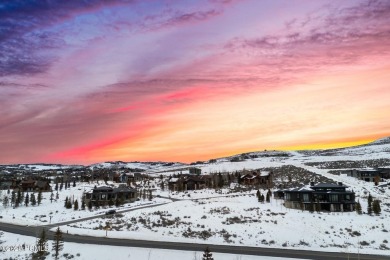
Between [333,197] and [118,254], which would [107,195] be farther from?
[118,254]

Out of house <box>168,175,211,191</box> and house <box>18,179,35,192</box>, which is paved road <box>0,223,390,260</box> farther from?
house <box>18,179,35,192</box>

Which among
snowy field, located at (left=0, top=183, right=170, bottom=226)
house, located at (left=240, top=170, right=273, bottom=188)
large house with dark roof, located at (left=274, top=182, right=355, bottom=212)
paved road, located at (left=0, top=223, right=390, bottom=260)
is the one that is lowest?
paved road, located at (left=0, top=223, right=390, bottom=260)

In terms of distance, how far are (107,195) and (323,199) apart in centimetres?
5874

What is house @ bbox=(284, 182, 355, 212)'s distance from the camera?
7550 centimetres

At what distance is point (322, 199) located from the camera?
3056 inches

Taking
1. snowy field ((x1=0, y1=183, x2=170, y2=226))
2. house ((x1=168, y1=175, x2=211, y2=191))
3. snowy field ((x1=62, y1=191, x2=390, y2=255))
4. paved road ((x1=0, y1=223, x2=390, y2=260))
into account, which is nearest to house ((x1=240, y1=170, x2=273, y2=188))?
house ((x1=168, y1=175, x2=211, y2=191))

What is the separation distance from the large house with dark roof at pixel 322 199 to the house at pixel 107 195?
4799 centimetres

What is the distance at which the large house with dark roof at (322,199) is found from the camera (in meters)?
75.5

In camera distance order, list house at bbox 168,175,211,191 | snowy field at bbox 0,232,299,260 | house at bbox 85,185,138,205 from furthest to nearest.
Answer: house at bbox 168,175,211,191 < house at bbox 85,185,138,205 < snowy field at bbox 0,232,299,260

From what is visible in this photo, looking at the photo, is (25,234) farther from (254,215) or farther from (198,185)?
(198,185)

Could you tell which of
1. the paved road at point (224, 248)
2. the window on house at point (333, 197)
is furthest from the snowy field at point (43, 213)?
the window on house at point (333, 197)

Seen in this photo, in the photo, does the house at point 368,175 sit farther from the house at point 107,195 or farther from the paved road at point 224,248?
the paved road at point 224,248

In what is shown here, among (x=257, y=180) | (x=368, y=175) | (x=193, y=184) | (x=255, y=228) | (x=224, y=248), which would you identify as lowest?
(x=224, y=248)

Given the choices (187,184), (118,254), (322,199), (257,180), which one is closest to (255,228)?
(118,254)
